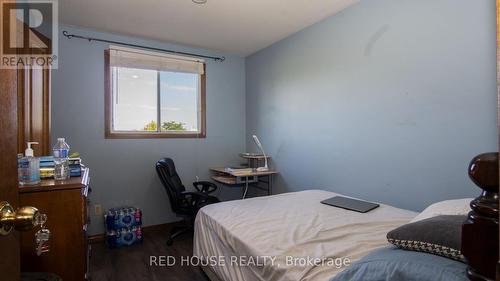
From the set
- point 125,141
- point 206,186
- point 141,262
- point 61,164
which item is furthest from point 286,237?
point 125,141

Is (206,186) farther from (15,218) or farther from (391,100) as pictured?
(15,218)

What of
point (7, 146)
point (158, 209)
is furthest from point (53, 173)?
point (158, 209)

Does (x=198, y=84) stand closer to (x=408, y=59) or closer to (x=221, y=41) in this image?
(x=221, y=41)

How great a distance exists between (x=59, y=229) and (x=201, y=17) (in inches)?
90.1

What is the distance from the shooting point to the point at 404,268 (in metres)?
0.89

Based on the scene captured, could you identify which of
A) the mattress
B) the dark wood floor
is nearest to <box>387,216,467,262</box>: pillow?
the mattress

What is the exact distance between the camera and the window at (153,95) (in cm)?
328

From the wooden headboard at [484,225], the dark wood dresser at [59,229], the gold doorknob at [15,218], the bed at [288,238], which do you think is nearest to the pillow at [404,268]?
the bed at [288,238]

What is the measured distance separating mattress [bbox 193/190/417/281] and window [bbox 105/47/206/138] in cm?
182

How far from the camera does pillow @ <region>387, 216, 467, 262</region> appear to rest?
88cm

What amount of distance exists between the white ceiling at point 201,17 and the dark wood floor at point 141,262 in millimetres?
2489

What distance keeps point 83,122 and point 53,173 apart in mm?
1604

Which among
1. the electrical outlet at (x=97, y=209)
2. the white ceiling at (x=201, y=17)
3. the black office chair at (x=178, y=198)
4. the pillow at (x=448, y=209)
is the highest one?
the white ceiling at (x=201, y=17)

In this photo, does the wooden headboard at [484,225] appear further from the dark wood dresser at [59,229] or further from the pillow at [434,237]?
the dark wood dresser at [59,229]
